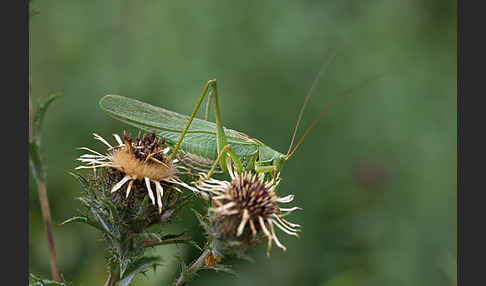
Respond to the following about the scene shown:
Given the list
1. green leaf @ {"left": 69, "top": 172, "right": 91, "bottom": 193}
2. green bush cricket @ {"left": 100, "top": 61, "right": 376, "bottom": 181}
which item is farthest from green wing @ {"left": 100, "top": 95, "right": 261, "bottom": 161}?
green leaf @ {"left": 69, "top": 172, "right": 91, "bottom": 193}

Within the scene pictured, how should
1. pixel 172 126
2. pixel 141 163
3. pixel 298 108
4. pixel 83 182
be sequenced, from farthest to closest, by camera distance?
pixel 298 108, pixel 172 126, pixel 141 163, pixel 83 182

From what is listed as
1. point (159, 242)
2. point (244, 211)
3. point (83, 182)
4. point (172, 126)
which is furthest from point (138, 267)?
point (172, 126)

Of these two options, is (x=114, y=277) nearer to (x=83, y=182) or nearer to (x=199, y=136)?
(x=83, y=182)

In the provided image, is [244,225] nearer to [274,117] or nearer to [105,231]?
[105,231]

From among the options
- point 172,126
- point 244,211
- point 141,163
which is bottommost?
point 244,211

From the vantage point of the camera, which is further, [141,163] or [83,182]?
[141,163]

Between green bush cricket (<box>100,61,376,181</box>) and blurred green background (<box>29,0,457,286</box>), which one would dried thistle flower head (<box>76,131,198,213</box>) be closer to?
green bush cricket (<box>100,61,376,181</box>)

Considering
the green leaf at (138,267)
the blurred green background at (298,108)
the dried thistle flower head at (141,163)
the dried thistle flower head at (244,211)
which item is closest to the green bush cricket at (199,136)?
the dried thistle flower head at (141,163)
